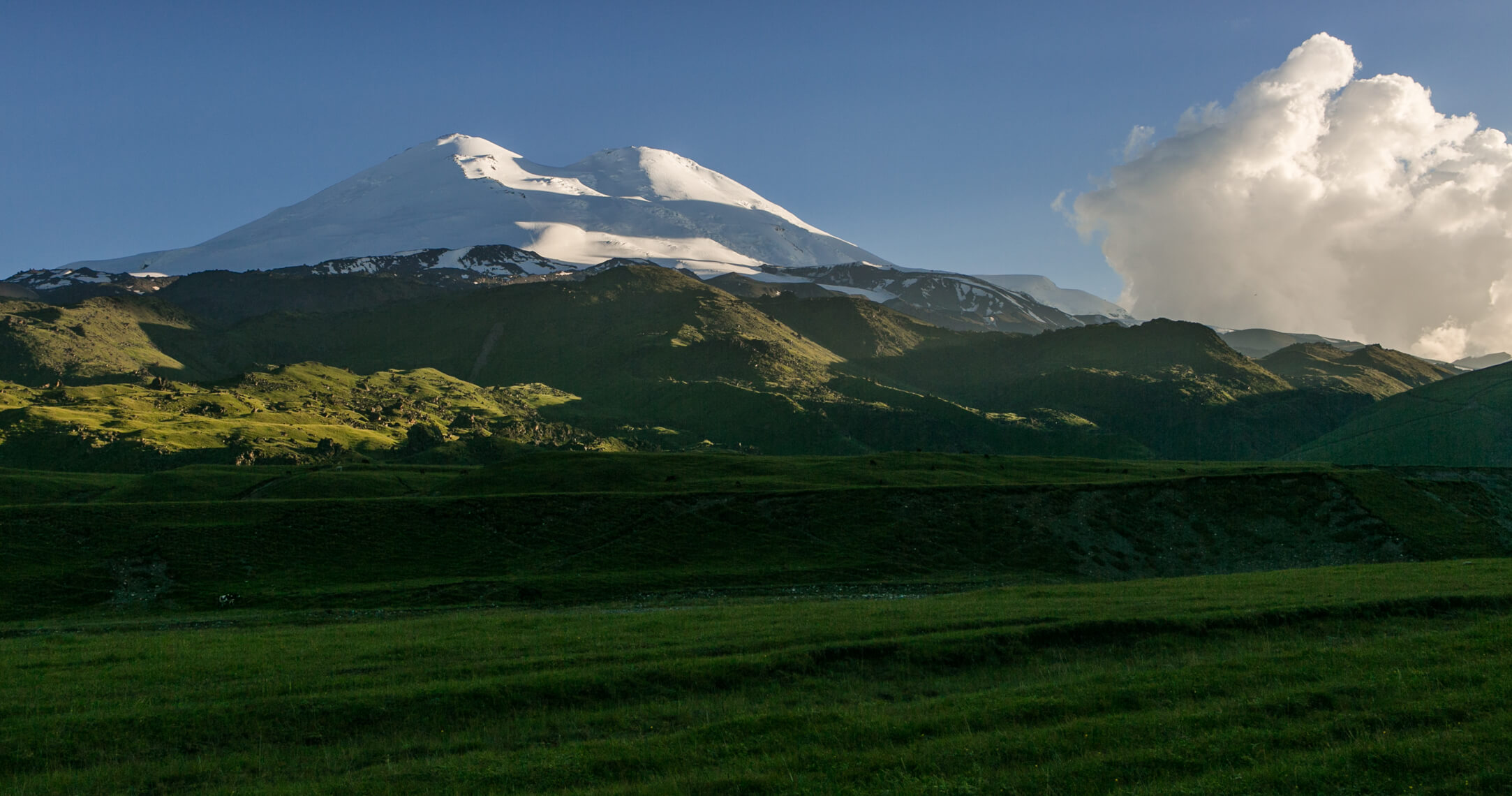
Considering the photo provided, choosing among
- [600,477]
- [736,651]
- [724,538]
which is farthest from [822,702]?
[600,477]

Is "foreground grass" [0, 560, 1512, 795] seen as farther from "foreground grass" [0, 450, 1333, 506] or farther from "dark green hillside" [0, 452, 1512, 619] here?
"foreground grass" [0, 450, 1333, 506]

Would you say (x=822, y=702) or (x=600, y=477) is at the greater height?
(x=600, y=477)

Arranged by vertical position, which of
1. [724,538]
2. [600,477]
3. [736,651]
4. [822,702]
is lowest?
[724,538]

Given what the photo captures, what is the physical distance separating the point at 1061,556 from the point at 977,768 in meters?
60.6

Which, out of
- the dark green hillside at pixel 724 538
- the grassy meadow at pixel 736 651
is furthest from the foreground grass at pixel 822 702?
the dark green hillside at pixel 724 538

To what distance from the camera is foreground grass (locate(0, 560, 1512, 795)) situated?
18.8 m

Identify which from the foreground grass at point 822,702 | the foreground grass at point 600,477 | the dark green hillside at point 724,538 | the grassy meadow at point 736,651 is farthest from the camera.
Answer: the foreground grass at point 600,477

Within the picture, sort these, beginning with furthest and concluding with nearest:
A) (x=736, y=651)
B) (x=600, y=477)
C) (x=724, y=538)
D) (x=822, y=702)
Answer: (x=600, y=477) → (x=724, y=538) → (x=736, y=651) → (x=822, y=702)

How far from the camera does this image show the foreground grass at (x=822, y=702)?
18.8m

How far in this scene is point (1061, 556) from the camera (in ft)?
245

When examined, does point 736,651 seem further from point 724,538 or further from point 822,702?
point 724,538

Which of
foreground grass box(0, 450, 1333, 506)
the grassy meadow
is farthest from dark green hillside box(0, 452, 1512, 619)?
foreground grass box(0, 450, 1333, 506)

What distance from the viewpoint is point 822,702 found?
88.9 ft

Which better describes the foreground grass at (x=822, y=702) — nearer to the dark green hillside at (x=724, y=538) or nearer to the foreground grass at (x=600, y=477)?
the dark green hillside at (x=724, y=538)
